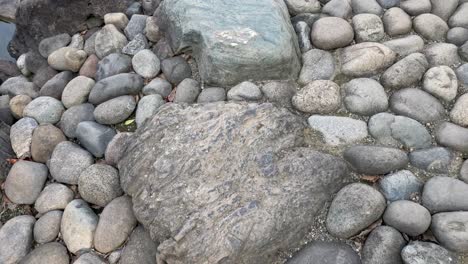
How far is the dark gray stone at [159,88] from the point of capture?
290 centimetres

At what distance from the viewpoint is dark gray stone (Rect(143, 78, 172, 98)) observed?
290cm

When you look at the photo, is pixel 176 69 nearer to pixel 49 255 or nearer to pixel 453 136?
pixel 49 255

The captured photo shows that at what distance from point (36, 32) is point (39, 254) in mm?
2240

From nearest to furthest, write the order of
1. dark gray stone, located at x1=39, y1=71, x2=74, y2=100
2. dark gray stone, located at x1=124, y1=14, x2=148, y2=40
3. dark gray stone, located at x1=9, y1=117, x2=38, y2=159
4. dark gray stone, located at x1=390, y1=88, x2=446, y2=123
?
dark gray stone, located at x1=390, y1=88, x2=446, y2=123 → dark gray stone, located at x1=9, y1=117, x2=38, y2=159 → dark gray stone, located at x1=39, y1=71, x2=74, y2=100 → dark gray stone, located at x1=124, y1=14, x2=148, y2=40

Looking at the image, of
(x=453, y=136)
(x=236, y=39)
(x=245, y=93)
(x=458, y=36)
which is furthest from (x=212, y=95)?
(x=458, y=36)

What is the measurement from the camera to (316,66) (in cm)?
285

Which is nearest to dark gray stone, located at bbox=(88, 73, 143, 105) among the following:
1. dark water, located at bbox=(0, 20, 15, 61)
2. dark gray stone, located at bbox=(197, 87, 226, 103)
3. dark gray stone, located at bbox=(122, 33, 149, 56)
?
dark gray stone, located at bbox=(122, 33, 149, 56)

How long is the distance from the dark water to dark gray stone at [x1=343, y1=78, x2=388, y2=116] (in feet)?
11.5

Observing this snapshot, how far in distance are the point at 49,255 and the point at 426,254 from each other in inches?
74.1

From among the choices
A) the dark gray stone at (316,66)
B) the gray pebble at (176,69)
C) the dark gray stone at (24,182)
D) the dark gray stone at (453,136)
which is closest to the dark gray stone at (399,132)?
the dark gray stone at (453,136)

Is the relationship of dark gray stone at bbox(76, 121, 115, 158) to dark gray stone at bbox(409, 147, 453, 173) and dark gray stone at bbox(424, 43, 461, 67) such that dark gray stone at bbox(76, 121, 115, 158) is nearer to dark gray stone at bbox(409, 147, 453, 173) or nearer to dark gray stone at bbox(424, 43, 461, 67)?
dark gray stone at bbox(409, 147, 453, 173)

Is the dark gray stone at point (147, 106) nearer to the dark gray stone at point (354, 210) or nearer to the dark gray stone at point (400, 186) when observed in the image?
the dark gray stone at point (354, 210)

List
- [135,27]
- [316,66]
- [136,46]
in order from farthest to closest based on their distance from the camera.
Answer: [135,27], [136,46], [316,66]

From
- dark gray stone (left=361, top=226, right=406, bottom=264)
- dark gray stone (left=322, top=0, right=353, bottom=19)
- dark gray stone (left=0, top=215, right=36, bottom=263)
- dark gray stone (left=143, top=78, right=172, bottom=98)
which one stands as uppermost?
dark gray stone (left=322, top=0, right=353, bottom=19)
